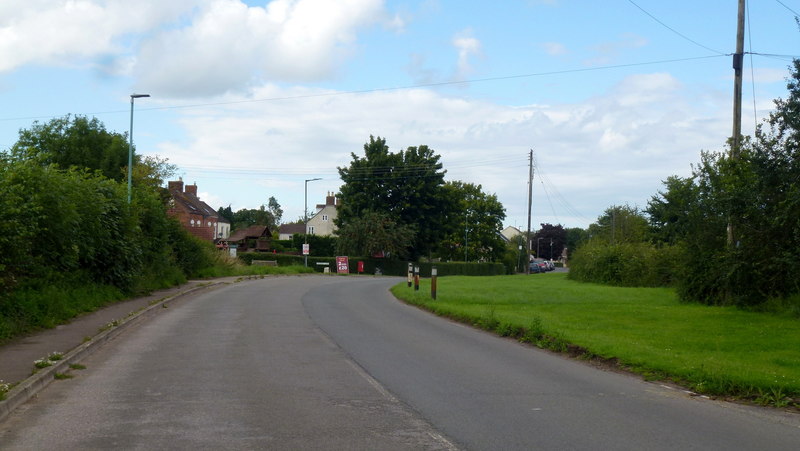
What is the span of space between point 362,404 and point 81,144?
58.1 m

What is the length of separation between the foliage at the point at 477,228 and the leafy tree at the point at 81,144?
45.0m

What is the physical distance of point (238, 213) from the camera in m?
195

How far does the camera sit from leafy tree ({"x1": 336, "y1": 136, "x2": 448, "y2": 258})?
74.6 m

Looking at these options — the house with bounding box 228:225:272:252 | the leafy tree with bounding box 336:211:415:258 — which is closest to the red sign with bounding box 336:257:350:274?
the leafy tree with bounding box 336:211:415:258

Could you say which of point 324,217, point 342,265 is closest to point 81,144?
point 342,265

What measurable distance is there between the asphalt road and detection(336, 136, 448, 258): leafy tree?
59299 millimetres

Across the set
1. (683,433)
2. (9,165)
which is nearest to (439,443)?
(683,433)

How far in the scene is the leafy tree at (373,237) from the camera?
70.9 m

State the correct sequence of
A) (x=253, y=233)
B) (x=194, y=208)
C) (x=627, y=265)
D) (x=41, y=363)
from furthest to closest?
(x=253, y=233)
(x=194, y=208)
(x=627, y=265)
(x=41, y=363)

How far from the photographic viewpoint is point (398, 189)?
75188 millimetres

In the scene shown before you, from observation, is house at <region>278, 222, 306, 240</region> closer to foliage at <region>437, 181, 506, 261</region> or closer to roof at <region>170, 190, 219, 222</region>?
roof at <region>170, 190, 219, 222</region>

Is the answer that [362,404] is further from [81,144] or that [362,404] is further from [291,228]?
[291,228]

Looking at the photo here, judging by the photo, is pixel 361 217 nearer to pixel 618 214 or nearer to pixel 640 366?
pixel 618 214

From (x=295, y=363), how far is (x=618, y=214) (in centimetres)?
6745
